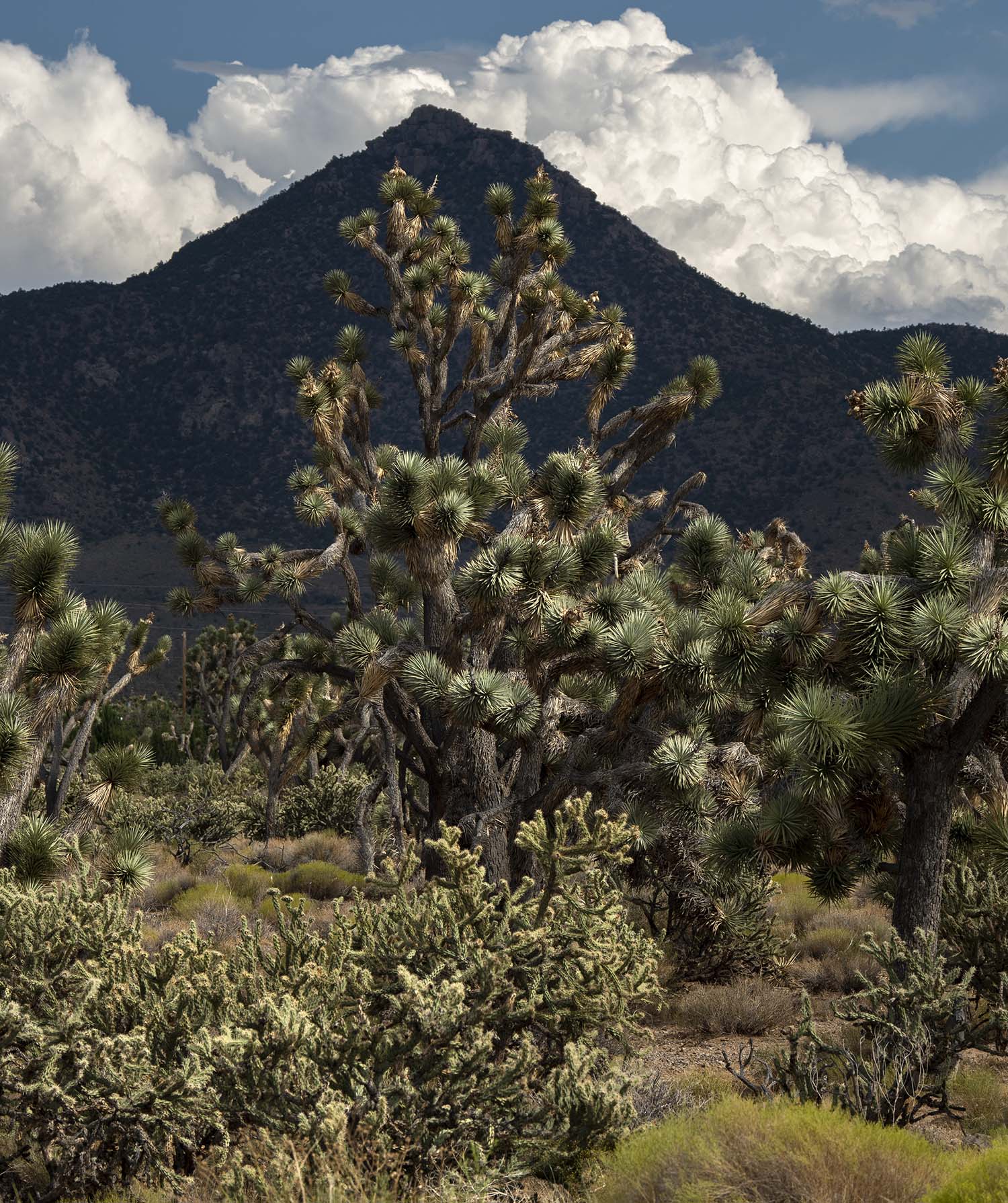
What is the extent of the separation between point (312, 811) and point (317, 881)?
548cm

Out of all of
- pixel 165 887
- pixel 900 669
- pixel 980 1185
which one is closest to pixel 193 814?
pixel 165 887

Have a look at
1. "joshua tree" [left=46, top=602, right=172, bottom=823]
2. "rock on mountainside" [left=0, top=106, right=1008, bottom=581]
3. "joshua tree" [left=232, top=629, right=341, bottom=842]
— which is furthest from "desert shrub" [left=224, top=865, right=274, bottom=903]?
"rock on mountainside" [left=0, top=106, right=1008, bottom=581]

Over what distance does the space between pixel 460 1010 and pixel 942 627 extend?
3.93m

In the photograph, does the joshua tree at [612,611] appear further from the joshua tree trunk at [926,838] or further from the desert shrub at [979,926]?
the desert shrub at [979,926]

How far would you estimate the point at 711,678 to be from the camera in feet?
28.7

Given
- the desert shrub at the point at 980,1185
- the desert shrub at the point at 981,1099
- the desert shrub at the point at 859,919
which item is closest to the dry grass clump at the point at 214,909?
the desert shrub at the point at 859,919

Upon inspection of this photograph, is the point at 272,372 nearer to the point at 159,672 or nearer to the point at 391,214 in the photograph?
the point at 159,672

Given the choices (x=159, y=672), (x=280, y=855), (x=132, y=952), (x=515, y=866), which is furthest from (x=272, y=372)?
(x=132, y=952)

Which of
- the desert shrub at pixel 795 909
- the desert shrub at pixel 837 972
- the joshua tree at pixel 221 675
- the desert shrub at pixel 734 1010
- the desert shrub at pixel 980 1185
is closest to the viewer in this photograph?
the desert shrub at pixel 980 1185

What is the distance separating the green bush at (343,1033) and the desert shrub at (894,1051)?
35.8 inches

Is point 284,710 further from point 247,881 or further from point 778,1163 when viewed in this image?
point 778,1163

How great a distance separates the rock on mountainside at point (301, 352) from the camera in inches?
2258

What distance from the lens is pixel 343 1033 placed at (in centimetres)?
457

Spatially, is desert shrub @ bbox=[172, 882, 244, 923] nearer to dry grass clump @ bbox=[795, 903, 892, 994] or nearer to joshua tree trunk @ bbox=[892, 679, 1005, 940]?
dry grass clump @ bbox=[795, 903, 892, 994]
